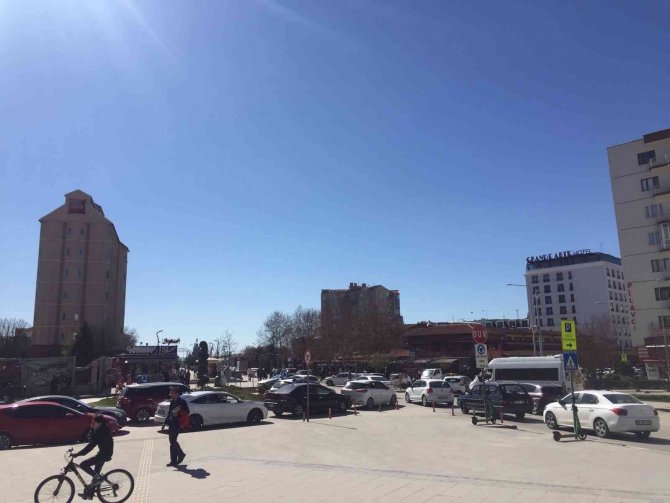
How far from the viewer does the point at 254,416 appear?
890 inches

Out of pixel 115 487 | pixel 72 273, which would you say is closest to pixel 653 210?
pixel 115 487

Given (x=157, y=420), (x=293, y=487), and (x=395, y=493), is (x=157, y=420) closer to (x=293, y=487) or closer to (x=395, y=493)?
(x=293, y=487)

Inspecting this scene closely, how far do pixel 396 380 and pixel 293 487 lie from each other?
42.8 meters

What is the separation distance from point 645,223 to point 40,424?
63074 mm

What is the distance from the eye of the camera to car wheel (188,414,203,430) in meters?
20.5

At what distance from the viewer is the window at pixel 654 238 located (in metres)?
59.0

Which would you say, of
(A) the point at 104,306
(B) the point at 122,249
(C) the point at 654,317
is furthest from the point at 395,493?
(B) the point at 122,249

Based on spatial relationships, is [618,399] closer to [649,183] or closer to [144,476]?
[144,476]

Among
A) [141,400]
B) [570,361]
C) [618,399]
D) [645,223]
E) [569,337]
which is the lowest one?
[141,400]

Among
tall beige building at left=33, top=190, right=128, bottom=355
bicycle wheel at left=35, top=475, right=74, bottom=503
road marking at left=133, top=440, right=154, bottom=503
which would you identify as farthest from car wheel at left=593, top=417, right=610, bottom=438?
tall beige building at left=33, top=190, right=128, bottom=355

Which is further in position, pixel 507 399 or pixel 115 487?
pixel 507 399

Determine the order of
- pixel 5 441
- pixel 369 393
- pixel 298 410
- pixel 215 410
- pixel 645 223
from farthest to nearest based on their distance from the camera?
pixel 645 223 < pixel 369 393 < pixel 298 410 < pixel 215 410 < pixel 5 441

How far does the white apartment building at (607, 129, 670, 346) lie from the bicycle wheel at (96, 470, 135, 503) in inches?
2322

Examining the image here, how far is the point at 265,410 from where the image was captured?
907 inches
